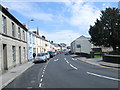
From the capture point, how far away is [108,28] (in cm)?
5181

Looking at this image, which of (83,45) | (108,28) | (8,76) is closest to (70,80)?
(8,76)

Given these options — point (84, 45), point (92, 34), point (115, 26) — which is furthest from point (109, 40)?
point (84, 45)

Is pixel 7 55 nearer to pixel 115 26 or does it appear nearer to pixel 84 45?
pixel 115 26

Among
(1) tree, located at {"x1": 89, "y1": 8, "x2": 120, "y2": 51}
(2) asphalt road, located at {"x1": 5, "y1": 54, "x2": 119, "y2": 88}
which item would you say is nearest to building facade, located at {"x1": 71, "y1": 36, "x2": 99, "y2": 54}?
(1) tree, located at {"x1": 89, "y1": 8, "x2": 120, "y2": 51}

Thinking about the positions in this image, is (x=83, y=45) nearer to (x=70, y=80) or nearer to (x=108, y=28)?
(x=108, y=28)

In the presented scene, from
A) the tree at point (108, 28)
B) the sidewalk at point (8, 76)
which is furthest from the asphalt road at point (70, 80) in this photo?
the tree at point (108, 28)

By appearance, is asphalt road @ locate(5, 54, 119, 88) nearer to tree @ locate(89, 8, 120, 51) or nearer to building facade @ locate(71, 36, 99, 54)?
tree @ locate(89, 8, 120, 51)

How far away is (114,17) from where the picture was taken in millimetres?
51531

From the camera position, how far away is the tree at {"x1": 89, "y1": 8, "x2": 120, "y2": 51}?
49256 mm

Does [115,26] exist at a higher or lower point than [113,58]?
higher

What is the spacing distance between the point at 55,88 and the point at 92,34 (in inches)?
2013

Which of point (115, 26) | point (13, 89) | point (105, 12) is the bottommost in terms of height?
point (13, 89)

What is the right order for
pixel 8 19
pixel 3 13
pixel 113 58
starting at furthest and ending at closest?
pixel 113 58 < pixel 8 19 < pixel 3 13

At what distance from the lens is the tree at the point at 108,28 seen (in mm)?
49256
